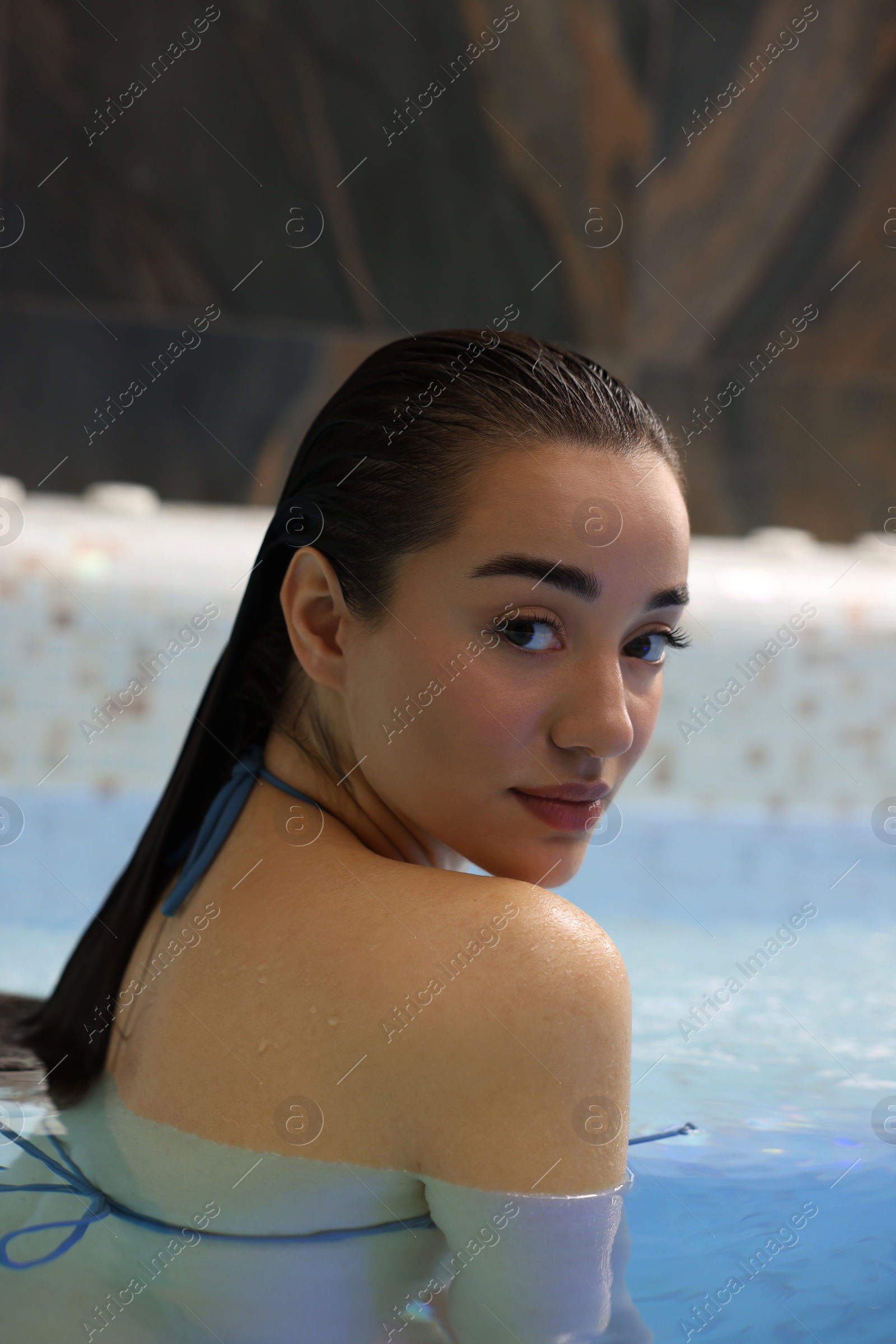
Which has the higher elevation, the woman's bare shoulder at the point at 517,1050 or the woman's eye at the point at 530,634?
the woman's eye at the point at 530,634

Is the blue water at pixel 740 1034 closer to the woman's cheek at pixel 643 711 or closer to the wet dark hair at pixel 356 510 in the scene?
the woman's cheek at pixel 643 711

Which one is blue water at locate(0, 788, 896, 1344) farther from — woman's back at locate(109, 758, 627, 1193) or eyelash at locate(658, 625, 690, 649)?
eyelash at locate(658, 625, 690, 649)

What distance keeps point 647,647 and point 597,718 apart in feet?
0.30

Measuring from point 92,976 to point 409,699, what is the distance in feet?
1.29

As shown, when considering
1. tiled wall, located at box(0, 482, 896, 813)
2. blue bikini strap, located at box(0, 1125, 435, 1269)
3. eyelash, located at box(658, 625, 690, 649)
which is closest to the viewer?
blue bikini strap, located at box(0, 1125, 435, 1269)

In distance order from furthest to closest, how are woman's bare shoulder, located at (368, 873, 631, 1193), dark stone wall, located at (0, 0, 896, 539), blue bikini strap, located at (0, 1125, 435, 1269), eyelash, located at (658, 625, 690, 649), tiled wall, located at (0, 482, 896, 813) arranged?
dark stone wall, located at (0, 0, 896, 539) < tiled wall, located at (0, 482, 896, 813) < eyelash, located at (658, 625, 690, 649) < blue bikini strap, located at (0, 1125, 435, 1269) < woman's bare shoulder, located at (368, 873, 631, 1193)

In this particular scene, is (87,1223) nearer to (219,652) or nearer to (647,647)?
(647,647)

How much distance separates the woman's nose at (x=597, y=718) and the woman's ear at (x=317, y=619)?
18cm

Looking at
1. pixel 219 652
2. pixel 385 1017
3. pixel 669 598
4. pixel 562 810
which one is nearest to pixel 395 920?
pixel 385 1017

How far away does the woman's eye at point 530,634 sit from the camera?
81cm

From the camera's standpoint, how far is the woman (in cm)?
69

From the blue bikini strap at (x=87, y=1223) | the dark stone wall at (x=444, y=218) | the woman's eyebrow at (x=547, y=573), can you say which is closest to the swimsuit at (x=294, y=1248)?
the blue bikini strap at (x=87, y=1223)

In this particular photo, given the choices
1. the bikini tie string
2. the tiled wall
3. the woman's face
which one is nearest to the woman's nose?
the woman's face

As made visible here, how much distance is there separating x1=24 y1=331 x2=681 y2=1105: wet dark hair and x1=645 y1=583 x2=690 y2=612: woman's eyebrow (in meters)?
0.10
